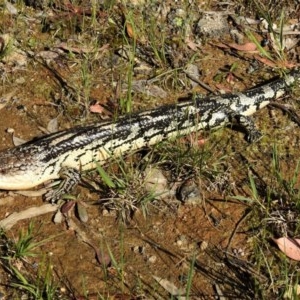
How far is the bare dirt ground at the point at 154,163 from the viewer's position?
17.1ft

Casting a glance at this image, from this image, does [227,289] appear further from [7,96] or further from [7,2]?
[7,2]

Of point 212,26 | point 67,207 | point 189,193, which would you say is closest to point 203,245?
point 189,193

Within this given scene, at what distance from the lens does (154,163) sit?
20.3 feet

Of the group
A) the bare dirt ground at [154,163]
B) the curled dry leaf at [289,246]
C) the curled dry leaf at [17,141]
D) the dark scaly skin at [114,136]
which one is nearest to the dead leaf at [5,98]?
the bare dirt ground at [154,163]

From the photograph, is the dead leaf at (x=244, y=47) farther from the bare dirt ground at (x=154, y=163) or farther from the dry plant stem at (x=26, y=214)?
the dry plant stem at (x=26, y=214)

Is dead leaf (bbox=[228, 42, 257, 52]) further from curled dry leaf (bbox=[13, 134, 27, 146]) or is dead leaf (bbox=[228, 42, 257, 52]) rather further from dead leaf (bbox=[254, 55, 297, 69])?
curled dry leaf (bbox=[13, 134, 27, 146])

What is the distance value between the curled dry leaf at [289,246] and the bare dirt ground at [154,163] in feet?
0.22

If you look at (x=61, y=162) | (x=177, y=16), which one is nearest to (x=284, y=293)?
(x=61, y=162)

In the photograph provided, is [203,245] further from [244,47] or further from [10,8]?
[10,8]

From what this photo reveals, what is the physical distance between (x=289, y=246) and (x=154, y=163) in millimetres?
1549

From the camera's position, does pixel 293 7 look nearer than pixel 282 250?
No

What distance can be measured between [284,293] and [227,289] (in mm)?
466

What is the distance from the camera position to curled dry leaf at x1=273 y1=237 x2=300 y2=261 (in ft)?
17.8

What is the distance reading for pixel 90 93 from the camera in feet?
23.5
